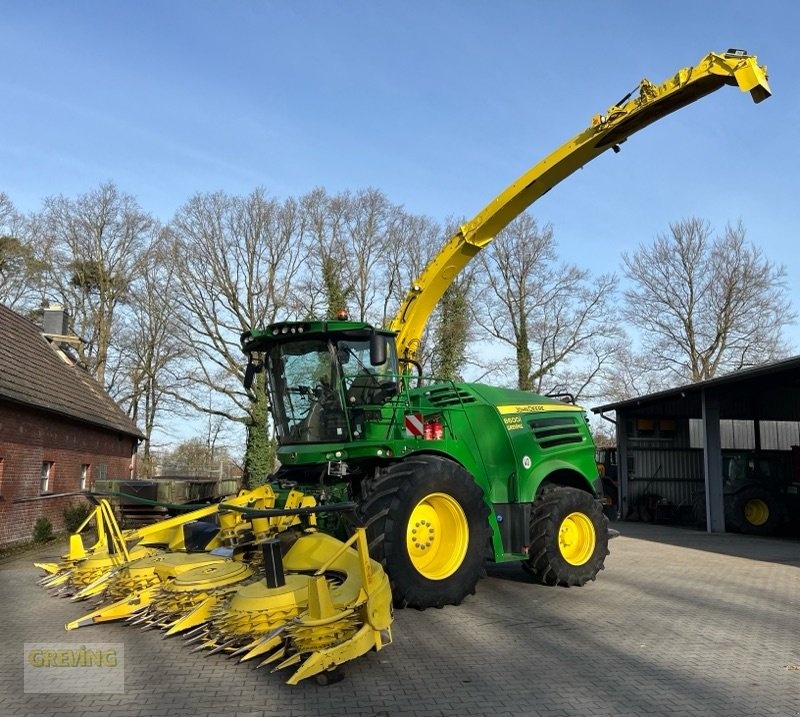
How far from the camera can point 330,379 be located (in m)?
7.86

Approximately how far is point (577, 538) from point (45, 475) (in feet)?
37.3

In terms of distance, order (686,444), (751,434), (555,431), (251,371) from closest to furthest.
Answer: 1. (251,371)
2. (555,431)
3. (686,444)
4. (751,434)

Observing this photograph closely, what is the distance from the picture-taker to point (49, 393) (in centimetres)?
1496

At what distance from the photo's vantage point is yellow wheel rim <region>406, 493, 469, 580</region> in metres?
6.78

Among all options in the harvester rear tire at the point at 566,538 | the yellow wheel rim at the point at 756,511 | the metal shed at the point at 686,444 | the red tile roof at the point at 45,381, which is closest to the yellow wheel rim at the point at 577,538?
the harvester rear tire at the point at 566,538

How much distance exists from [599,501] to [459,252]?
4.13m

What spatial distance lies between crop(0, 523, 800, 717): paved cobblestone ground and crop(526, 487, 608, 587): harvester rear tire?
23cm

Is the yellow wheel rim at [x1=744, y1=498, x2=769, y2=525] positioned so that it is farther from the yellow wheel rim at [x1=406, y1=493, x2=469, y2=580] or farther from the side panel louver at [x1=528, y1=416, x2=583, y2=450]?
the yellow wheel rim at [x1=406, y1=493, x2=469, y2=580]

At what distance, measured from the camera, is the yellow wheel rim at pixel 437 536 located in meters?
6.78

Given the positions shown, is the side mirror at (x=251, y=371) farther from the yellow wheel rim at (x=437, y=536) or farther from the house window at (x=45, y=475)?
the house window at (x=45, y=475)

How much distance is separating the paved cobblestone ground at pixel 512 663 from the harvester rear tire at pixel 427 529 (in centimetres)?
34

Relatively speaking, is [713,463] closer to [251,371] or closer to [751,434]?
[751,434]

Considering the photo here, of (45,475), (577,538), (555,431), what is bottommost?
(577,538)

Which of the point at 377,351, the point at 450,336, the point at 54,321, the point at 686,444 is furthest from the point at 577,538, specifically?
the point at 450,336
